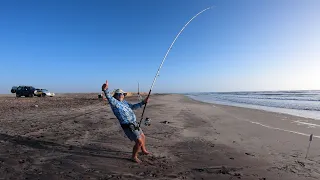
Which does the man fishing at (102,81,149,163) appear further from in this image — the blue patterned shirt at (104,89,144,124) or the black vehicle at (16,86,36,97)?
the black vehicle at (16,86,36,97)

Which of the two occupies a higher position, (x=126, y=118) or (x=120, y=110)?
(x=120, y=110)

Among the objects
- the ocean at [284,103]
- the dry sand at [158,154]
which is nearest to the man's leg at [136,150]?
the dry sand at [158,154]

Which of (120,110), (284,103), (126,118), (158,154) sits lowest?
(158,154)

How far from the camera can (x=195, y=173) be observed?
607 centimetres

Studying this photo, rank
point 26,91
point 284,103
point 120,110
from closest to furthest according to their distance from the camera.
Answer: point 120,110 < point 284,103 < point 26,91

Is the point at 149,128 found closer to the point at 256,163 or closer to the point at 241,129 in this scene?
the point at 241,129

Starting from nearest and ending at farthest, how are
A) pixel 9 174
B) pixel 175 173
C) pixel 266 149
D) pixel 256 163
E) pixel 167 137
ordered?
pixel 9 174
pixel 175 173
pixel 256 163
pixel 266 149
pixel 167 137

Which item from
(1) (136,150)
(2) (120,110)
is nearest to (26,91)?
(2) (120,110)

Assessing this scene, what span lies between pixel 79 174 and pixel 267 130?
30.2 ft

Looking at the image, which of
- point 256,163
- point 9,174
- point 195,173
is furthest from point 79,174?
point 256,163

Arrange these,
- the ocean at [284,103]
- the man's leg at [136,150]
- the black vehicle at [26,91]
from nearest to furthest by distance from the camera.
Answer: the man's leg at [136,150], the ocean at [284,103], the black vehicle at [26,91]

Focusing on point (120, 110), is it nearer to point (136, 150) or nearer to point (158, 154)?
point (136, 150)

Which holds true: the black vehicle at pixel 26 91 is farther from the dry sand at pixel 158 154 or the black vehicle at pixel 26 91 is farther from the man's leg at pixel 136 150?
the man's leg at pixel 136 150

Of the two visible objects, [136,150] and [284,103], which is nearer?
[136,150]
